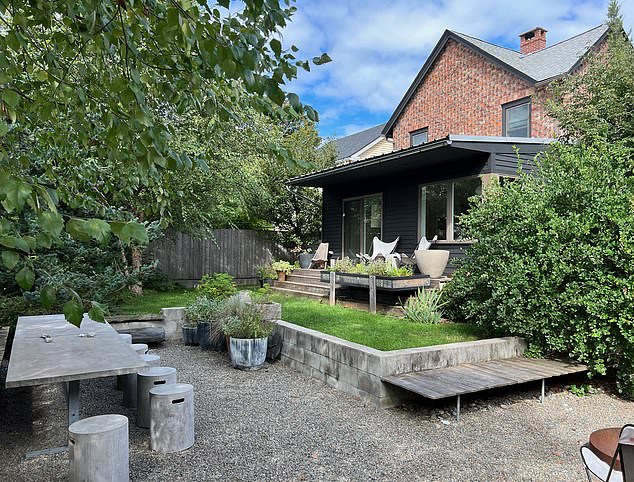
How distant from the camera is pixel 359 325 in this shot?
6785 mm

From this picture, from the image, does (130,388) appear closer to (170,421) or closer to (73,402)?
(73,402)

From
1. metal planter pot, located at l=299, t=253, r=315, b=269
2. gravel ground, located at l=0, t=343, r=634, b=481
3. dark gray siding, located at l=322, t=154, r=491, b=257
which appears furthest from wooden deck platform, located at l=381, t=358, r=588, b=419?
metal planter pot, located at l=299, t=253, r=315, b=269

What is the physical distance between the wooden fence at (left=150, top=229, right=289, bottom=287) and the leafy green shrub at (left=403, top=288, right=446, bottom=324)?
6844mm

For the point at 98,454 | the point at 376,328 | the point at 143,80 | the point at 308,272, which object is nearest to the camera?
the point at 143,80

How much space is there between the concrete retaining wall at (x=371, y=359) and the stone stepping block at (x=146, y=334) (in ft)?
7.18

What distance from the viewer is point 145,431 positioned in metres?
3.85

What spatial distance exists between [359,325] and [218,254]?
325 inches

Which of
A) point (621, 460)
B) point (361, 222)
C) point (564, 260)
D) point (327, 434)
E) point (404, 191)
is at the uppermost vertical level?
point (404, 191)

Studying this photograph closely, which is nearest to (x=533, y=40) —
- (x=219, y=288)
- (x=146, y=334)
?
(x=219, y=288)

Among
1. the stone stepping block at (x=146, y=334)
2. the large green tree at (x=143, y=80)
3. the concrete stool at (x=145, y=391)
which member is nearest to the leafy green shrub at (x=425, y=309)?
the stone stepping block at (x=146, y=334)

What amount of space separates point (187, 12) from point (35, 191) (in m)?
0.82

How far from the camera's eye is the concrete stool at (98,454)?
272 cm

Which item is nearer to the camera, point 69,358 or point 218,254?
point 69,358

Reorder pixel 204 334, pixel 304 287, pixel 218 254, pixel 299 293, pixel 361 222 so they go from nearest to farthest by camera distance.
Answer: pixel 204 334, pixel 299 293, pixel 304 287, pixel 361 222, pixel 218 254
